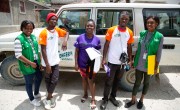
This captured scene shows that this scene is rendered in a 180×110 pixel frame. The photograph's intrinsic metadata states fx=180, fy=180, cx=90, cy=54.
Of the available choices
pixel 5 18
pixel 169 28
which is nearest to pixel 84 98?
pixel 169 28

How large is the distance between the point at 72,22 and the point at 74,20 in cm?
6

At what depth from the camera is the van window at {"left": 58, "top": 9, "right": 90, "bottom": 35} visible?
154 inches

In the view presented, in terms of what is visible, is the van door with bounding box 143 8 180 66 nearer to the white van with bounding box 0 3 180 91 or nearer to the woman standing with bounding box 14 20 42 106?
Result: the white van with bounding box 0 3 180 91

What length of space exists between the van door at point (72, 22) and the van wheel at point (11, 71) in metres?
1.18

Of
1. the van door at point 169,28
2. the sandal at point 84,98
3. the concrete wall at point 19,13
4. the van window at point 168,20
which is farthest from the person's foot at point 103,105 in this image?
the concrete wall at point 19,13

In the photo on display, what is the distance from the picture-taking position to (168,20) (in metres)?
3.81

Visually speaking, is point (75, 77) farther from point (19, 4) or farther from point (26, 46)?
point (19, 4)

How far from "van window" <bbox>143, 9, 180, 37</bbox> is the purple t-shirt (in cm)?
137

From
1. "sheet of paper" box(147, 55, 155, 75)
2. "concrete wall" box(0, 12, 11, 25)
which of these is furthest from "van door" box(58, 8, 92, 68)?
"concrete wall" box(0, 12, 11, 25)

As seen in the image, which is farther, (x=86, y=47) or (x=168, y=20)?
(x=168, y=20)

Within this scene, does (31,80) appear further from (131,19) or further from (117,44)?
(131,19)

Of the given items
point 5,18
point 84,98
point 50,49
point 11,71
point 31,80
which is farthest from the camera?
point 5,18

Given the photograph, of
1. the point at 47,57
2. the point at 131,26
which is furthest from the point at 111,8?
the point at 47,57

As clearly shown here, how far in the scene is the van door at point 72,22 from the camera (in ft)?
12.8
